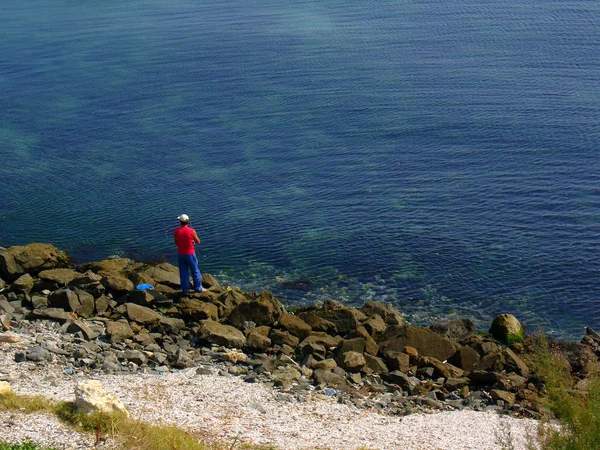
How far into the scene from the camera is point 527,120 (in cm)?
5922

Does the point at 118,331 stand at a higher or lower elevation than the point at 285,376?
higher

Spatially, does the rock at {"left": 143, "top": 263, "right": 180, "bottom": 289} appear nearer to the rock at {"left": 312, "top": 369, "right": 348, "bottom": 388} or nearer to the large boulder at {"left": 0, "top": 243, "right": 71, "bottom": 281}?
the large boulder at {"left": 0, "top": 243, "right": 71, "bottom": 281}

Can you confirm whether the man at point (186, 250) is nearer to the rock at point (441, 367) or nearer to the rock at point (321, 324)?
the rock at point (321, 324)

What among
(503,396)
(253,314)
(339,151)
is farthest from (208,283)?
(339,151)

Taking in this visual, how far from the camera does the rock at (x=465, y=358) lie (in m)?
27.5

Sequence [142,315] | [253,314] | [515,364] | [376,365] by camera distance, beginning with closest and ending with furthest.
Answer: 1. [376,365]
2. [515,364]
3. [142,315]
4. [253,314]

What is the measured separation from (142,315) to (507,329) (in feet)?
48.7

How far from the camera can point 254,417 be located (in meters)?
21.5

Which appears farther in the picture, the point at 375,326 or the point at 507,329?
the point at 507,329

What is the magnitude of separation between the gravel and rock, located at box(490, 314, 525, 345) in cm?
927

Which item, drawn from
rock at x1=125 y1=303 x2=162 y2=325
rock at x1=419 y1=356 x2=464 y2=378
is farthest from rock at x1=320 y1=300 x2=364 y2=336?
rock at x1=125 y1=303 x2=162 y2=325

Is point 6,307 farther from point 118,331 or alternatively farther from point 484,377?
point 484,377

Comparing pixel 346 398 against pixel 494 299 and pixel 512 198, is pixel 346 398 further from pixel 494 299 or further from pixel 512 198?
pixel 512 198

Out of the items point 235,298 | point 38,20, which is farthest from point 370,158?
point 38,20
